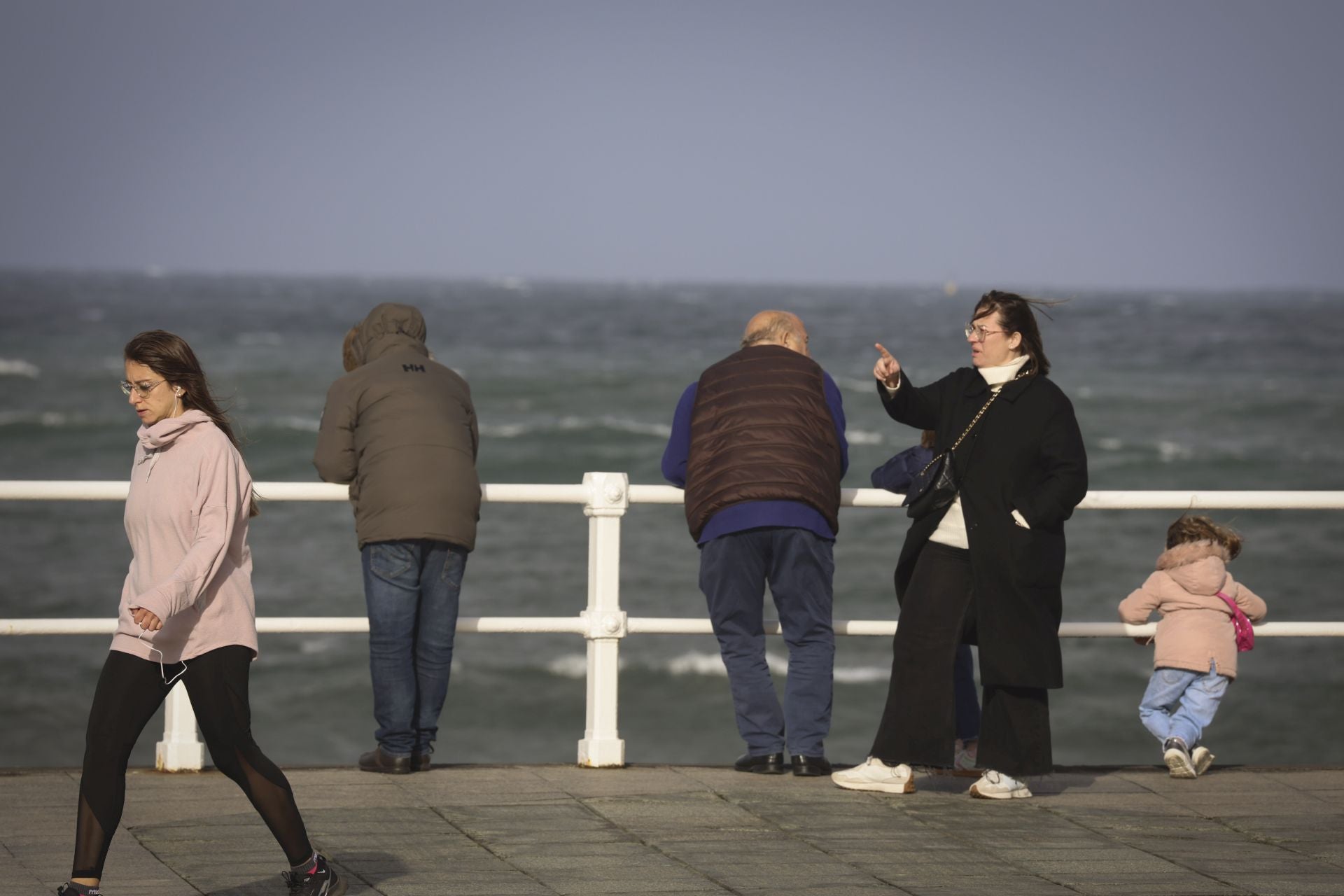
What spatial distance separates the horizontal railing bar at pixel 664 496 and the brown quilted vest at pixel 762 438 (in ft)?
0.44

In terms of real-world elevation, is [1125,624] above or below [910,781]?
above

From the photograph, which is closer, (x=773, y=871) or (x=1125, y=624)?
Answer: (x=773, y=871)

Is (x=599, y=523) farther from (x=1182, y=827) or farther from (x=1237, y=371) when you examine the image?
(x=1237, y=371)

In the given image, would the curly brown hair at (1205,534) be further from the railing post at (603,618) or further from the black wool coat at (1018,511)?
the railing post at (603,618)

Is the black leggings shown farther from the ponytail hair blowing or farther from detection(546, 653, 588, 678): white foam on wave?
detection(546, 653, 588, 678): white foam on wave

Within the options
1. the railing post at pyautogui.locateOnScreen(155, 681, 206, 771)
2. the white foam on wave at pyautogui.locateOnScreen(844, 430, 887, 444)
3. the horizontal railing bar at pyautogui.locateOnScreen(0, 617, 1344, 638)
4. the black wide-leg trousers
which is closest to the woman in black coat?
the black wide-leg trousers

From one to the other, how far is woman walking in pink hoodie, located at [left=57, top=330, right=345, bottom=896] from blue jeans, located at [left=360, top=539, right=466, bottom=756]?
1.58 meters

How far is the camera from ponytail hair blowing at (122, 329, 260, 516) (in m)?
4.06

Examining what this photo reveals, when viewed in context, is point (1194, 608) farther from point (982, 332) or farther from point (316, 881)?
point (316, 881)

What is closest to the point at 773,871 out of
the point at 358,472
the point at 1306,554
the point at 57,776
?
the point at 358,472

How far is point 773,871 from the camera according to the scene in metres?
4.57

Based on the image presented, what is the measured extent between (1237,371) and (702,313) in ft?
183

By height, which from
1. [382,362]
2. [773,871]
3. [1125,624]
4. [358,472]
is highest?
[382,362]

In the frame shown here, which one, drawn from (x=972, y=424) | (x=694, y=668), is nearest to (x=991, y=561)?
(x=972, y=424)
